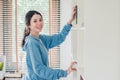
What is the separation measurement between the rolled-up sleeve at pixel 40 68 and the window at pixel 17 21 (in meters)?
1.83

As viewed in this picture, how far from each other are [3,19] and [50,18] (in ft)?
2.23

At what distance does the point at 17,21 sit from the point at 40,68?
2003mm

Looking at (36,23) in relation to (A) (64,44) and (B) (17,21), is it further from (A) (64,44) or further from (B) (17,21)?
(B) (17,21)

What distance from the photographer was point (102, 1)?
0.97m

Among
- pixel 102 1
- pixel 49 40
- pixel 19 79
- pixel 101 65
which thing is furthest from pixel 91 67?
pixel 19 79

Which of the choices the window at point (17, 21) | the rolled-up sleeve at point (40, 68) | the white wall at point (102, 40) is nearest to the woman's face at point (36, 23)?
the rolled-up sleeve at point (40, 68)

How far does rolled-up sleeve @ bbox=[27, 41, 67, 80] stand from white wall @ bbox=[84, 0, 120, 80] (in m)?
0.61

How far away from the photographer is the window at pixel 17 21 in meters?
3.58

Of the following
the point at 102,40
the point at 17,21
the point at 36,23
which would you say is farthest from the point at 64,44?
the point at 102,40

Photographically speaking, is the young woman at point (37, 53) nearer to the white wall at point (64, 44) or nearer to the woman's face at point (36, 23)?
the woman's face at point (36, 23)

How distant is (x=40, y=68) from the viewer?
171cm

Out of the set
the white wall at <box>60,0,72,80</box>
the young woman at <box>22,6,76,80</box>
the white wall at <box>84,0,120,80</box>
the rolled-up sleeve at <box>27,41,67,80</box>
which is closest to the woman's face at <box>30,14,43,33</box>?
the young woman at <box>22,6,76,80</box>

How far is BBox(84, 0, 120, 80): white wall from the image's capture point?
917mm

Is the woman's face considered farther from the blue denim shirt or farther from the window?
the window
